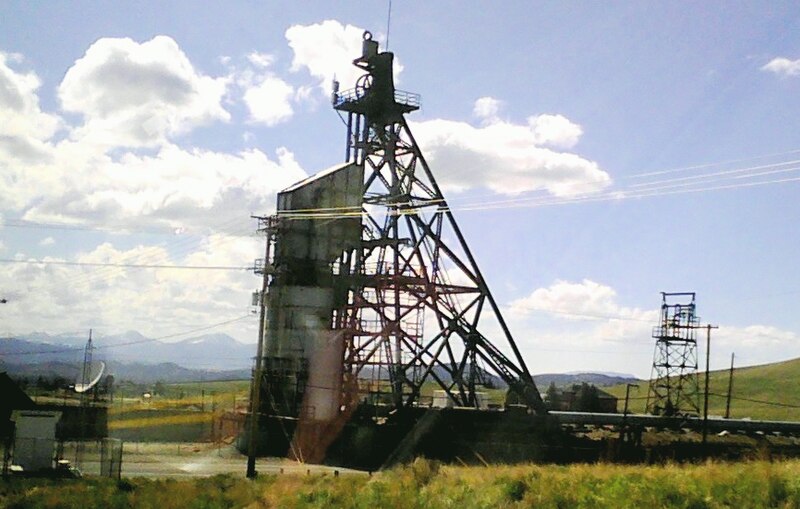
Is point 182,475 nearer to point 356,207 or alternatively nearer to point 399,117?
point 356,207

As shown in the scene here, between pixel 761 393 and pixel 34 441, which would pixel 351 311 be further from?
pixel 761 393

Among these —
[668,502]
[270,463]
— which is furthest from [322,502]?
[270,463]

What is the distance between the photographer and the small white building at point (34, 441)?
2981 centimetres

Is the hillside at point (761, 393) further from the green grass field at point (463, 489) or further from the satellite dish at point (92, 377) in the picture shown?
the green grass field at point (463, 489)

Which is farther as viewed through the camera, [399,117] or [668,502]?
[399,117]

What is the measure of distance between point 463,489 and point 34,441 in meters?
17.7

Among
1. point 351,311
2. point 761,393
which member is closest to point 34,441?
point 351,311

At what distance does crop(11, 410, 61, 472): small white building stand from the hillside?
173 feet

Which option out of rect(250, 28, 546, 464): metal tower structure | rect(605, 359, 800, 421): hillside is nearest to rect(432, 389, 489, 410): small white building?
rect(250, 28, 546, 464): metal tower structure

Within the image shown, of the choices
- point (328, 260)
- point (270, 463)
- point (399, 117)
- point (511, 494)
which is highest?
point (399, 117)

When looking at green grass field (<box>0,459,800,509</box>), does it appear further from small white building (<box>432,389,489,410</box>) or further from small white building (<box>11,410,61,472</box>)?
small white building (<box>432,389,489,410</box>)

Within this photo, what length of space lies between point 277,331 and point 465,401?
10.2 metres

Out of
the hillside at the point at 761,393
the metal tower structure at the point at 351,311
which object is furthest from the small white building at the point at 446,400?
the hillside at the point at 761,393

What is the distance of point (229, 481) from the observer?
27.0m
